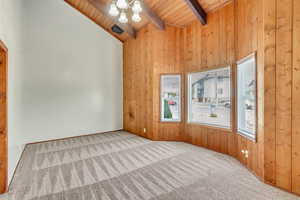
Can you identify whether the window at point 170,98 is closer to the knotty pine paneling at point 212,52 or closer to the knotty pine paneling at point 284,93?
the knotty pine paneling at point 212,52

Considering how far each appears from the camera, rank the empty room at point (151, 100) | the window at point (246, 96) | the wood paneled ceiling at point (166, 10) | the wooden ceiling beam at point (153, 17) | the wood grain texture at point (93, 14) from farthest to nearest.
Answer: the wood grain texture at point (93, 14)
the wooden ceiling beam at point (153, 17)
the wood paneled ceiling at point (166, 10)
the window at point (246, 96)
the empty room at point (151, 100)

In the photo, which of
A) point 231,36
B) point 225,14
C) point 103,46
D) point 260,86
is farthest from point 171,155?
point 103,46

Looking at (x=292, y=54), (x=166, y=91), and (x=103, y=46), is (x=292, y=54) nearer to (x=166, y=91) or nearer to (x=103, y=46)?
(x=166, y=91)

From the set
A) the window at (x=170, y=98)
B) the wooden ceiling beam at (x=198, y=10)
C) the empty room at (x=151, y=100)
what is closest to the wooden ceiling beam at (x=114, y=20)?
the empty room at (x=151, y=100)

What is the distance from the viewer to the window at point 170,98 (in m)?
5.08

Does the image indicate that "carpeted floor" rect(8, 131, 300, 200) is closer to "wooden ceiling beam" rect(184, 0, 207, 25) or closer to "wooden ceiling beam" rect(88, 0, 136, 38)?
"wooden ceiling beam" rect(184, 0, 207, 25)

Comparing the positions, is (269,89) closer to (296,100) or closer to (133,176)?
(296,100)

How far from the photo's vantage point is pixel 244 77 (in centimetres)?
338

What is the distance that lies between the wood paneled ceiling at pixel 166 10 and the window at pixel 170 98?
1.71 metres

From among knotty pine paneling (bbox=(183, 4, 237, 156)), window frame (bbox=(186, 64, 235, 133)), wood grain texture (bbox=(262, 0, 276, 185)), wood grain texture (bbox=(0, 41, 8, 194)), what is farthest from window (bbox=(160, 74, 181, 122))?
wood grain texture (bbox=(0, 41, 8, 194))

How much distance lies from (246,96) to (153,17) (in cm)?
343

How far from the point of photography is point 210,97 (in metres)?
4.38

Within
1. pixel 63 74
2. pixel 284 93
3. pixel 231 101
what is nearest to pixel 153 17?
pixel 231 101

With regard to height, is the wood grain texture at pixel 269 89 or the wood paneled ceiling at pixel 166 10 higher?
the wood paneled ceiling at pixel 166 10
